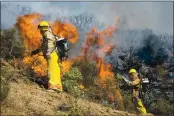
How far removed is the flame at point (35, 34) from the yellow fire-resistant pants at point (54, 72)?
7.94ft

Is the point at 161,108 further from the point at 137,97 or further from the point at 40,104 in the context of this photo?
the point at 40,104

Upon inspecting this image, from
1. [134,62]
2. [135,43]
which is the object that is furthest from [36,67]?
[135,43]

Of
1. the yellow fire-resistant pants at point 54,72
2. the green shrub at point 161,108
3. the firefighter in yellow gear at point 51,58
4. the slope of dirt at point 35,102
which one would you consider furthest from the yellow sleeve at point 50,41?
the green shrub at point 161,108

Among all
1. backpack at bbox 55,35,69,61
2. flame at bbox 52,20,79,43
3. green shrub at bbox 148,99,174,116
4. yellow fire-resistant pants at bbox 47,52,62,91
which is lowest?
green shrub at bbox 148,99,174,116

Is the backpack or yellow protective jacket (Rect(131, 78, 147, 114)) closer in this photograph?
the backpack

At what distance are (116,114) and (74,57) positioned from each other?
43.7 ft

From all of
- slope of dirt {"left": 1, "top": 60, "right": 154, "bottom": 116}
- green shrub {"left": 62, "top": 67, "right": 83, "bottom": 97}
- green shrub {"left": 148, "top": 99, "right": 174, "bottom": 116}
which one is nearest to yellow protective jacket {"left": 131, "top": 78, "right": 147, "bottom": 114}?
green shrub {"left": 62, "top": 67, "right": 83, "bottom": 97}

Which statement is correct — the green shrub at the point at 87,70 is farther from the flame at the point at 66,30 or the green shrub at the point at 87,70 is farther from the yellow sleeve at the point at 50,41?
the yellow sleeve at the point at 50,41

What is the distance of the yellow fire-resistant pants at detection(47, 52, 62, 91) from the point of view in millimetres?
14580

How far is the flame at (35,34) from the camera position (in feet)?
59.2

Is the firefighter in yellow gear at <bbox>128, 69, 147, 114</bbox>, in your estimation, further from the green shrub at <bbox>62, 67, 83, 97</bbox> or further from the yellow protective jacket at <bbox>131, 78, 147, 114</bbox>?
the green shrub at <bbox>62, 67, 83, 97</bbox>

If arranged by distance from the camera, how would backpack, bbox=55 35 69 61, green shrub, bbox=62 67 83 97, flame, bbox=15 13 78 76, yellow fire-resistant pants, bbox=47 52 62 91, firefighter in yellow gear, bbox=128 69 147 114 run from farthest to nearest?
flame, bbox=15 13 78 76
green shrub, bbox=62 67 83 97
firefighter in yellow gear, bbox=128 69 147 114
backpack, bbox=55 35 69 61
yellow fire-resistant pants, bbox=47 52 62 91

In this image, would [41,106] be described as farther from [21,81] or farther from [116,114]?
[21,81]

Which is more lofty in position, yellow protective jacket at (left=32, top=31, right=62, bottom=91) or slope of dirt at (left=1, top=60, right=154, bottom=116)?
yellow protective jacket at (left=32, top=31, right=62, bottom=91)
